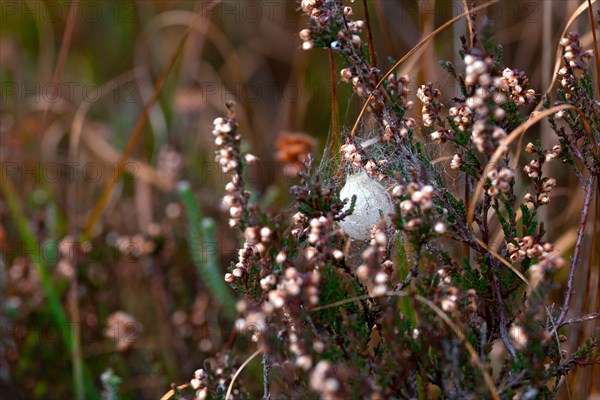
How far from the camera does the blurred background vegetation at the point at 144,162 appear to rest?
8.12 ft

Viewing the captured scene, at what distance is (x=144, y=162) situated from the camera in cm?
356

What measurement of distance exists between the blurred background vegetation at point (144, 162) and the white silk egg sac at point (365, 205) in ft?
1.18

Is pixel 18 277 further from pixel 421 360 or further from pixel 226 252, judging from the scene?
pixel 421 360

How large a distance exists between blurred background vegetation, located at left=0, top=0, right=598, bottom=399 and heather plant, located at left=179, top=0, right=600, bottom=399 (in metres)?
0.25

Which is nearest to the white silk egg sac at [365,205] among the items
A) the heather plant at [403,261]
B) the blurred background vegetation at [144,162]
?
the heather plant at [403,261]

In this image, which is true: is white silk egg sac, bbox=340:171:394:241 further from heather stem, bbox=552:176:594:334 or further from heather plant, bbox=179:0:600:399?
heather stem, bbox=552:176:594:334

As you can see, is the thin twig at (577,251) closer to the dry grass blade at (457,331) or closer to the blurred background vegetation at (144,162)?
the dry grass blade at (457,331)

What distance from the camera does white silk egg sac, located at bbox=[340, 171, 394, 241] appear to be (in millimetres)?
1522

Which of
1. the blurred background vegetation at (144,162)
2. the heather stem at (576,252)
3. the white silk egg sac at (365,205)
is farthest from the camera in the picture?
the blurred background vegetation at (144,162)

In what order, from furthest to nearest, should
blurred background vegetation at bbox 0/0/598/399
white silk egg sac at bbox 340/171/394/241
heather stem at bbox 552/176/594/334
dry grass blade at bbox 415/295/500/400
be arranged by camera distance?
blurred background vegetation at bbox 0/0/598/399
white silk egg sac at bbox 340/171/394/241
heather stem at bbox 552/176/594/334
dry grass blade at bbox 415/295/500/400

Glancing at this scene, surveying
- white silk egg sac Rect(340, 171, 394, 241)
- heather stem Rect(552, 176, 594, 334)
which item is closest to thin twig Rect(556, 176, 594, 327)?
heather stem Rect(552, 176, 594, 334)

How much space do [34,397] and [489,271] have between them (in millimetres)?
1731

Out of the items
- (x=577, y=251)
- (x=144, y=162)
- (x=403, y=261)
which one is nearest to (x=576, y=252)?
(x=577, y=251)

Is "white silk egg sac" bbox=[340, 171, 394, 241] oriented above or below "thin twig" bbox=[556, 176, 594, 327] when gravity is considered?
above
